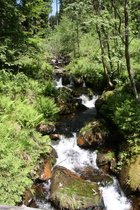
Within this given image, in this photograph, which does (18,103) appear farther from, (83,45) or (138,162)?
(83,45)

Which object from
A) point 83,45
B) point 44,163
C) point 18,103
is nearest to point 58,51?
point 83,45

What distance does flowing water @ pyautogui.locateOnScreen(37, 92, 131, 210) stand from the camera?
5166mm

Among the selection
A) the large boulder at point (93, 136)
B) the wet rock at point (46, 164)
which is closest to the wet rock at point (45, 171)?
the wet rock at point (46, 164)

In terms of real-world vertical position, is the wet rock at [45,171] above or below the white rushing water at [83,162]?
above

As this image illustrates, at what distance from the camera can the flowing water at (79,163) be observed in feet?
16.9

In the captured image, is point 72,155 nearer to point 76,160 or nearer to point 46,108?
point 76,160

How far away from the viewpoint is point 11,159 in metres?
3.90

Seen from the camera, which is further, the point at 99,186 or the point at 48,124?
the point at 48,124

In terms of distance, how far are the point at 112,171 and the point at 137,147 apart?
1437mm

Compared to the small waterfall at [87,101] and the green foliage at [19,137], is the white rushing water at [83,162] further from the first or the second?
the small waterfall at [87,101]

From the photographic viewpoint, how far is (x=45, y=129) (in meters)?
7.88

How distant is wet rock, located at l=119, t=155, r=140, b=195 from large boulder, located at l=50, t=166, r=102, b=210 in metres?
1.07

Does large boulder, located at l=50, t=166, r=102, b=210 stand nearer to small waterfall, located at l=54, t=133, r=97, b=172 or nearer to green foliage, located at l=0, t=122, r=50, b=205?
green foliage, located at l=0, t=122, r=50, b=205

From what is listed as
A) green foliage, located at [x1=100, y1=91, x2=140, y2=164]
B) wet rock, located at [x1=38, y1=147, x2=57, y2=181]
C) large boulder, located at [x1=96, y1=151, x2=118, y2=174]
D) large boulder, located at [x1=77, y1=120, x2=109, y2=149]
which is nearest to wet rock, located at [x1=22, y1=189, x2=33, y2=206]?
wet rock, located at [x1=38, y1=147, x2=57, y2=181]
